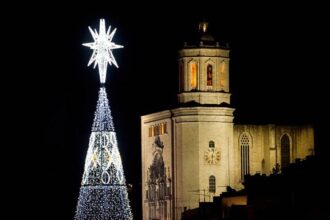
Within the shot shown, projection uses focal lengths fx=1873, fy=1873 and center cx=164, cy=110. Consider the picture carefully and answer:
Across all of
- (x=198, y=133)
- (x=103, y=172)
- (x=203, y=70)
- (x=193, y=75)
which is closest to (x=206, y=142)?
(x=198, y=133)

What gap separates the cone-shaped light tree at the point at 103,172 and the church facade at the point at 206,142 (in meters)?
11.9

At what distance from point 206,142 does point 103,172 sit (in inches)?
613

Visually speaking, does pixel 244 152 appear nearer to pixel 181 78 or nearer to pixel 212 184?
pixel 212 184

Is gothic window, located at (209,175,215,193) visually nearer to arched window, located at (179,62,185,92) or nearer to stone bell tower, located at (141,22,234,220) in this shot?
stone bell tower, located at (141,22,234,220)

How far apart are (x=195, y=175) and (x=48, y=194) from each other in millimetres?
10243

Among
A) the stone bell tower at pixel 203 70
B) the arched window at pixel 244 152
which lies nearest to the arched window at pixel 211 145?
the stone bell tower at pixel 203 70

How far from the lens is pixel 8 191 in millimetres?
113562

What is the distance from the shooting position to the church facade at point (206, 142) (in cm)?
11475

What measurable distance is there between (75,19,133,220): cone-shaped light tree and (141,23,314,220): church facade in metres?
11.9

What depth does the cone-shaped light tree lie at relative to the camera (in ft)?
322

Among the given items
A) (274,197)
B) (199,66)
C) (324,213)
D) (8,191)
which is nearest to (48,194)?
(8,191)

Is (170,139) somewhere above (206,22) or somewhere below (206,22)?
below

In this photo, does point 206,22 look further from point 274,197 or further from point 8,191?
point 274,197

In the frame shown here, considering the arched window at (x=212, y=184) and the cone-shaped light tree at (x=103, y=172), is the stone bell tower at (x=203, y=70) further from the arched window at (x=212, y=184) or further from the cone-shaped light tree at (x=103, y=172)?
the cone-shaped light tree at (x=103, y=172)
